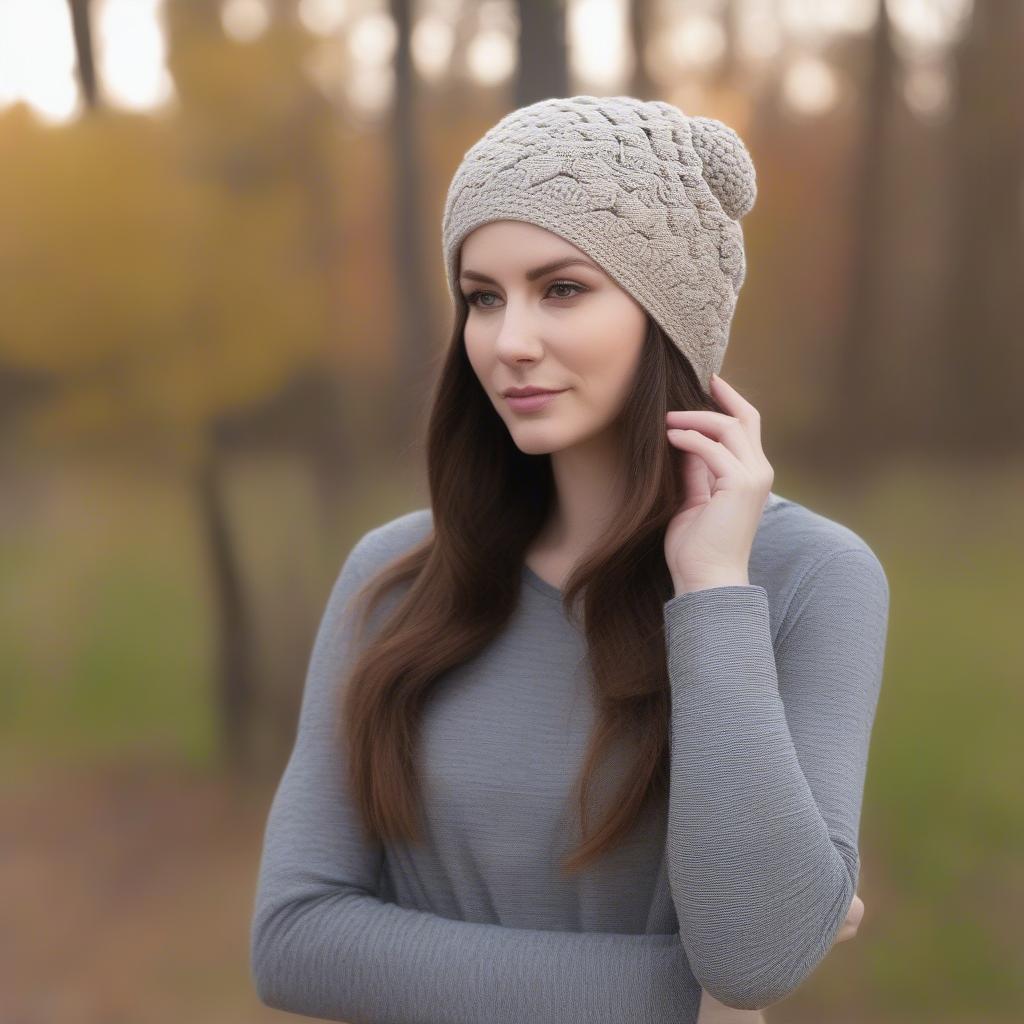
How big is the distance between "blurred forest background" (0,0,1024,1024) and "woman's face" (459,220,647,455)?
233cm

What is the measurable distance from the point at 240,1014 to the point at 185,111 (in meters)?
2.97

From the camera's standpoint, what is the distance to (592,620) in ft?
5.71

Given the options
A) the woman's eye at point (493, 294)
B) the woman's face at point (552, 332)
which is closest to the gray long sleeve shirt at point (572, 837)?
the woman's face at point (552, 332)

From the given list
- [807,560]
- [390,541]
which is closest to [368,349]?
[390,541]

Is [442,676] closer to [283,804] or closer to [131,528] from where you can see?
[283,804]

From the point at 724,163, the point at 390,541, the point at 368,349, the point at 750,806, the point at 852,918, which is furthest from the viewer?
the point at 368,349

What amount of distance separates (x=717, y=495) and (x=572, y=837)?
0.49 metres

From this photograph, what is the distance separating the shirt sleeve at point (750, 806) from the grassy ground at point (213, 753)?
2663mm

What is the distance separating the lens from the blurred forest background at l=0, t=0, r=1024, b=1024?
13.2ft

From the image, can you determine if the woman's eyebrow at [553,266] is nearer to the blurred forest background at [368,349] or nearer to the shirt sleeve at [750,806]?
the shirt sleeve at [750,806]

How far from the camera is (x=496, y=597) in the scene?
1.85 m

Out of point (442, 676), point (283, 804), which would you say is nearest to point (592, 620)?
point (442, 676)

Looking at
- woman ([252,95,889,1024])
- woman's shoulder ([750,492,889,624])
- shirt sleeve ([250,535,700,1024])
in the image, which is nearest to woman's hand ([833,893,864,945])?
woman ([252,95,889,1024])

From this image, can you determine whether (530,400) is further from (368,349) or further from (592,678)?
(368,349)
